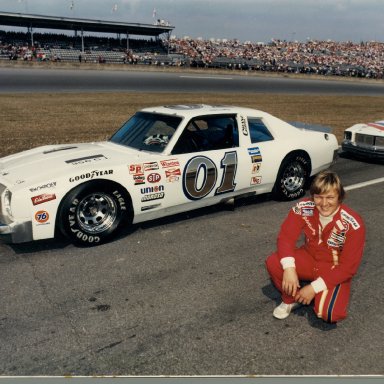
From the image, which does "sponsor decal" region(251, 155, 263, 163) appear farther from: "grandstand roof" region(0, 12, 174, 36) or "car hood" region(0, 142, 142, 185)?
"grandstand roof" region(0, 12, 174, 36)

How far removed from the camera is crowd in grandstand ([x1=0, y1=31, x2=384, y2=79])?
49.2 meters

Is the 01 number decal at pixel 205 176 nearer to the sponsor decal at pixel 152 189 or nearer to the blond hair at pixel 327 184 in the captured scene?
the sponsor decal at pixel 152 189

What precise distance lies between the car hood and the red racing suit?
2.25 metres

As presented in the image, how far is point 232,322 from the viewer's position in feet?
10.8

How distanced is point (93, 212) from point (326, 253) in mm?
2565

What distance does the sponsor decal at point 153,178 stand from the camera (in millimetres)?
4816

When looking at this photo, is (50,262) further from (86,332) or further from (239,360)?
(239,360)

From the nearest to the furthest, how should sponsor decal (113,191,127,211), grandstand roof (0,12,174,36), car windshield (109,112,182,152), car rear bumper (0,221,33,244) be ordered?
car rear bumper (0,221,33,244) → sponsor decal (113,191,127,211) → car windshield (109,112,182,152) → grandstand roof (0,12,174,36)

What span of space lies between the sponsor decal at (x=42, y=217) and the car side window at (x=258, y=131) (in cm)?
292

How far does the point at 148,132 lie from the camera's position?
5.44 m

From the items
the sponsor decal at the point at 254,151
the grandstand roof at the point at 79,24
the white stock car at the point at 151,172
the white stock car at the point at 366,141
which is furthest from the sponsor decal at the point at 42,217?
the grandstand roof at the point at 79,24

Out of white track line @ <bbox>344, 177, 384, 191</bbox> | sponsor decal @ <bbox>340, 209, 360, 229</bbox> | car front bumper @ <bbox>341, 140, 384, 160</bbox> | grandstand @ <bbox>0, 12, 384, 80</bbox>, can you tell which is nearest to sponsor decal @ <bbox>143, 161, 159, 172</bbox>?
sponsor decal @ <bbox>340, 209, 360, 229</bbox>

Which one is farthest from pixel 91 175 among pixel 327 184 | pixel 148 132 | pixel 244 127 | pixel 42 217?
pixel 327 184

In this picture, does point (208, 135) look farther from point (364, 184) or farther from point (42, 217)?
point (364, 184)
